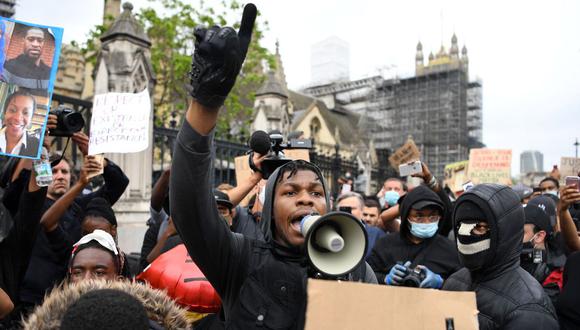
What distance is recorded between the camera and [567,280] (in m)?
3.14

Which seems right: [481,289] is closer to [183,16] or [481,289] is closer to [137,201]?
[137,201]

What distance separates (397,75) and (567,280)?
50554 mm

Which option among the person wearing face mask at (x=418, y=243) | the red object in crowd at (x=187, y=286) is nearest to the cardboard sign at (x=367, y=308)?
the red object in crowd at (x=187, y=286)

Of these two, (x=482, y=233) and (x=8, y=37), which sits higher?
(x=8, y=37)

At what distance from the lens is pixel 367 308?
1544 millimetres

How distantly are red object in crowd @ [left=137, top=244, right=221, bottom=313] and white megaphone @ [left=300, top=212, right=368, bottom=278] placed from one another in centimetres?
122

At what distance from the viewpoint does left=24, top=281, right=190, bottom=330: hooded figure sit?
66.1 inches

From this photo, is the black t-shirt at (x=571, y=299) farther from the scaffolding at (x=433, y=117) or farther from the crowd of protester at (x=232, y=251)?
the scaffolding at (x=433, y=117)

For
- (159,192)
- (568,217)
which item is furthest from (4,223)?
(568,217)

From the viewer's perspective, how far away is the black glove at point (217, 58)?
5.23ft

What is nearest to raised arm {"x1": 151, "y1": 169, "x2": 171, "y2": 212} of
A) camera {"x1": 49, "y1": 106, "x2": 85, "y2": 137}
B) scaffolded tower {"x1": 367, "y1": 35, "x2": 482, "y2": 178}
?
camera {"x1": 49, "y1": 106, "x2": 85, "y2": 137}

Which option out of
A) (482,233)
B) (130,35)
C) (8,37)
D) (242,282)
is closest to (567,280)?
(482,233)

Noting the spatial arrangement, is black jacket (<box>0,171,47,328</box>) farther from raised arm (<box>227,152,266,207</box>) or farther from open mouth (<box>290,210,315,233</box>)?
open mouth (<box>290,210,315,233</box>)

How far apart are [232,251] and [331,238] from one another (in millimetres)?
509
